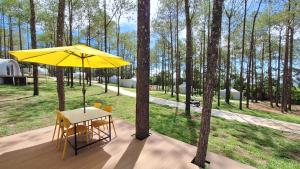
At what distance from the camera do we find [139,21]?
15.2 feet

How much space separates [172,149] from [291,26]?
14.8 meters

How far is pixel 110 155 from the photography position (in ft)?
12.9

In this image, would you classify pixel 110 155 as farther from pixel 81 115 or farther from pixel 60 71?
pixel 60 71

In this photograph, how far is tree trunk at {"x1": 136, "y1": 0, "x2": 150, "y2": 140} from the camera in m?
4.62

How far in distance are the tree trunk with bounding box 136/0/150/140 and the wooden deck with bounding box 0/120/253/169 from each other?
1.46 ft

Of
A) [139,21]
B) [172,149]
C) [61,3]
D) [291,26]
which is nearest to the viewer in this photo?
[172,149]

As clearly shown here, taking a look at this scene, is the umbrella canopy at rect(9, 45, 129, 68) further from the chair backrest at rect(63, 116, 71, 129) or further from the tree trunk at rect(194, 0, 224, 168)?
the tree trunk at rect(194, 0, 224, 168)

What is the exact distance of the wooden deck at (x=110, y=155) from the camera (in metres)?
3.52

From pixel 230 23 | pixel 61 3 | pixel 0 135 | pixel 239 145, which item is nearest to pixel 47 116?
pixel 0 135

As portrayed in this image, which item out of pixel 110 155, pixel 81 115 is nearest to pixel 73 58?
pixel 81 115

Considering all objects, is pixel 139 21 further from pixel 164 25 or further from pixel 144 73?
pixel 164 25

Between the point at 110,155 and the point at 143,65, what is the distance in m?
2.30

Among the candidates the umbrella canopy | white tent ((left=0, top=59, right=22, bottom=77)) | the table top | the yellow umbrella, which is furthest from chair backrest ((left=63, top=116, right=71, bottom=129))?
white tent ((left=0, top=59, right=22, bottom=77))

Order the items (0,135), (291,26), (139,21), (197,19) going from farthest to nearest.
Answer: (197,19) < (291,26) < (0,135) < (139,21)
